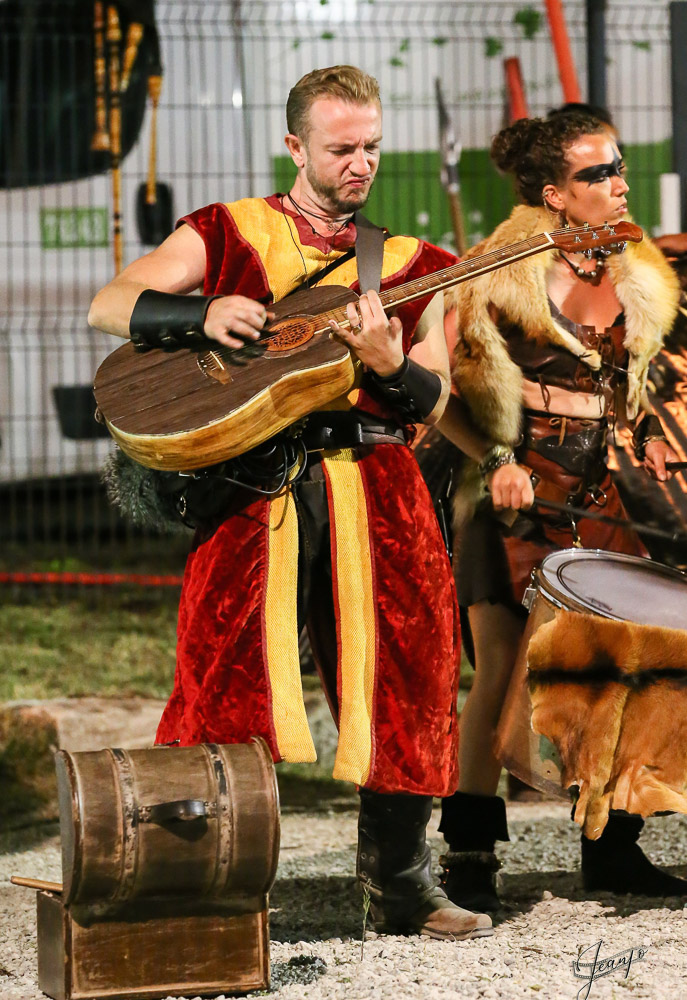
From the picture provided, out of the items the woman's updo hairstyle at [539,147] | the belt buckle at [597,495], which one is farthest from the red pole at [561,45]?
the belt buckle at [597,495]

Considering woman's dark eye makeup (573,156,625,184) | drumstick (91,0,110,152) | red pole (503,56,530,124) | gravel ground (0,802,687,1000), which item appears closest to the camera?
gravel ground (0,802,687,1000)

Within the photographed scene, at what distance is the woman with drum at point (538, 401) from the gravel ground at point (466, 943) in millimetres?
220

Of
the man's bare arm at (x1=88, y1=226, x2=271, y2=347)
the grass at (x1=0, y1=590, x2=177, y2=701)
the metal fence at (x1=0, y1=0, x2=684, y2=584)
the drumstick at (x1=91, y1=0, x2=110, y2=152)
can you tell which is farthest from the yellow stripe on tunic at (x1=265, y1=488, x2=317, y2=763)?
the drumstick at (x1=91, y1=0, x2=110, y2=152)

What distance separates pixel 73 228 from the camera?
24.5ft

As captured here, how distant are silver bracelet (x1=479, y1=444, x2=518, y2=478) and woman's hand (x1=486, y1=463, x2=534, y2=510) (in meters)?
0.02

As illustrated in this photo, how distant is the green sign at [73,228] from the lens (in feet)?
24.4

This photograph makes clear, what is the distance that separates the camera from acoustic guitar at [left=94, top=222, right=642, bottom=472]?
9.96ft

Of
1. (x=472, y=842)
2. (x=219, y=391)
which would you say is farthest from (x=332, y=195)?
(x=472, y=842)

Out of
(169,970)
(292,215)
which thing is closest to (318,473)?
(292,215)

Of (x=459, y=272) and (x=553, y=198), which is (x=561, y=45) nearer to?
(x=553, y=198)

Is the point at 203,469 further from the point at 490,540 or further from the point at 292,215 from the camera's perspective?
the point at 490,540

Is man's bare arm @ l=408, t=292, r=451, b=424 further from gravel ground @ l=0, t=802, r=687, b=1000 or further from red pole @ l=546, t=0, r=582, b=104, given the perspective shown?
red pole @ l=546, t=0, r=582, b=104

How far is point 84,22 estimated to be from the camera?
771cm

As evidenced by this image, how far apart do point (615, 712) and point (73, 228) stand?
5061mm
